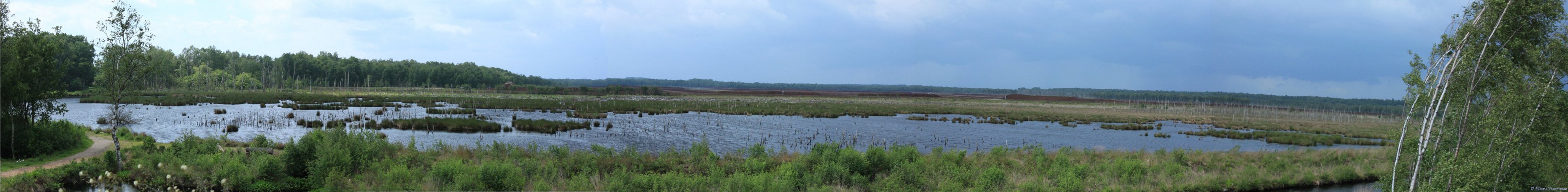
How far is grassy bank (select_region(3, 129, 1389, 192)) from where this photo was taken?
14297 mm

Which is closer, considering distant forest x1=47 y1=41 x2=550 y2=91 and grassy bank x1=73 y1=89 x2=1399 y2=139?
grassy bank x1=73 y1=89 x2=1399 y2=139

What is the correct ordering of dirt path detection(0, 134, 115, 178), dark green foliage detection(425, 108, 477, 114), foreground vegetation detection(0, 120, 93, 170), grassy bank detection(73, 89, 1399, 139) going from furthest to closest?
grassy bank detection(73, 89, 1399, 139), dark green foliage detection(425, 108, 477, 114), foreground vegetation detection(0, 120, 93, 170), dirt path detection(0, 134, 115, 178)

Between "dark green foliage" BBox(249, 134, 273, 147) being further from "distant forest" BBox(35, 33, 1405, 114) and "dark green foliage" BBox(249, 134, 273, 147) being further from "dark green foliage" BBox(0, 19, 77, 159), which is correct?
"distant forest" BBox(35, 33, 1405, 114)

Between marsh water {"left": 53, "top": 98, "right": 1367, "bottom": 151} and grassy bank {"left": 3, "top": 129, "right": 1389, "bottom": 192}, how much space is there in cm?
405

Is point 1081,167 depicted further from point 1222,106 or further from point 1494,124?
point 1222,106

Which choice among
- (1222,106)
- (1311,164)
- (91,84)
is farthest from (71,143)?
(1222,106)

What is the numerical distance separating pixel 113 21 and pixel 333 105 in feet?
148

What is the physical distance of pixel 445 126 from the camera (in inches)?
1423

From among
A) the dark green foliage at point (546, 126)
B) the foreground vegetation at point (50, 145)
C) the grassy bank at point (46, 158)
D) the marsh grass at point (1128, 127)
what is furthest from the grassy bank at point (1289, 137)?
Result: the foreground vegetation at point (50, 145)

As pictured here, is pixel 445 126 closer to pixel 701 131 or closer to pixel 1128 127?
pixel 701 131

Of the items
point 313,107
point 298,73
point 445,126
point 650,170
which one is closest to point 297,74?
point 298,73

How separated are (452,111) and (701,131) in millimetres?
20726

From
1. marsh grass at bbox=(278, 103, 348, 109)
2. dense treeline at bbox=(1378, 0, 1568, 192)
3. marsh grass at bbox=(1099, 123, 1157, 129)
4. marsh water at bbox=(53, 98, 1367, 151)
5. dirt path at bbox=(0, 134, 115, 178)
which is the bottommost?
marsh grass at bbox=(278, 103, 348, 109)

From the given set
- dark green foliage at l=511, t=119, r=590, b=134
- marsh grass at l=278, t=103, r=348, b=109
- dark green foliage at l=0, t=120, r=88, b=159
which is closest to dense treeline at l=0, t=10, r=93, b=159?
dark green foliage at l=0, t=120, r=88, b=159
